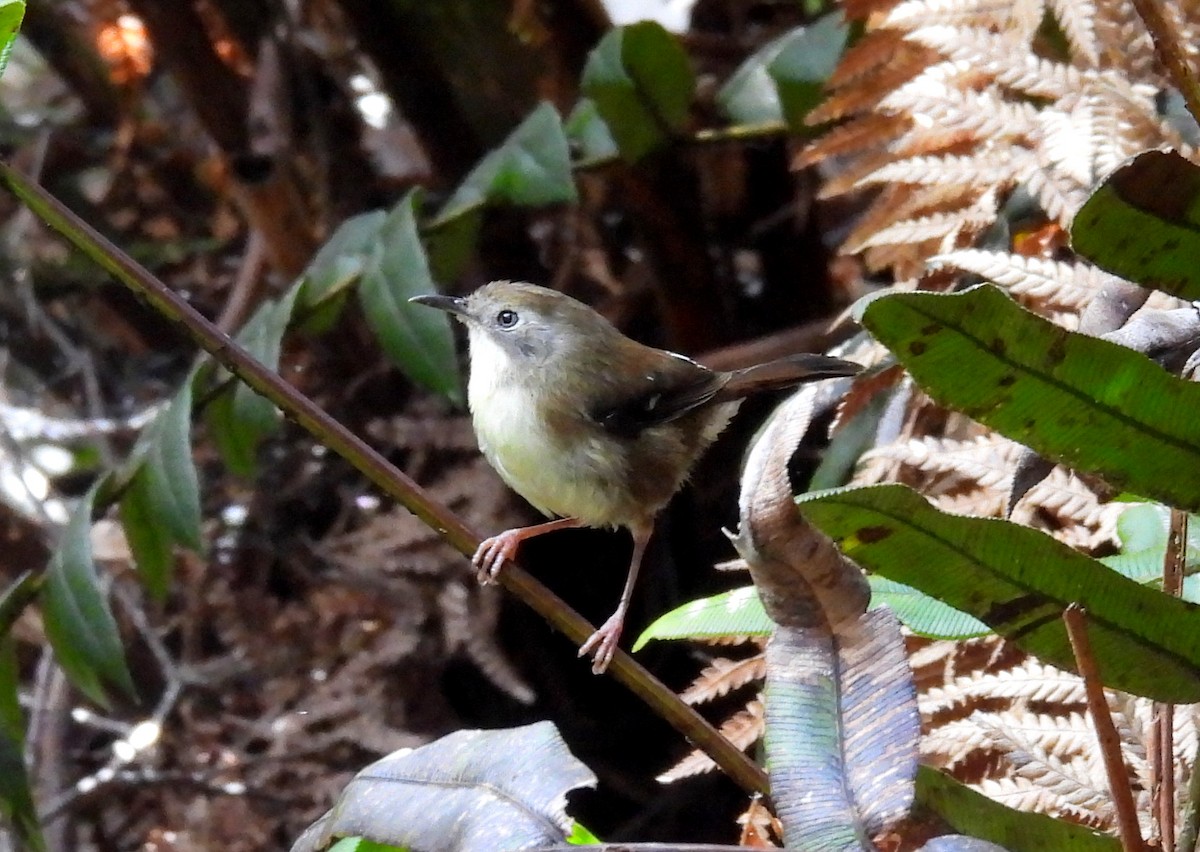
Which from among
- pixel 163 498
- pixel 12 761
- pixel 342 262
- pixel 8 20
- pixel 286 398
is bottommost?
pixel 12 761

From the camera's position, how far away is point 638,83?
2426 millimetres

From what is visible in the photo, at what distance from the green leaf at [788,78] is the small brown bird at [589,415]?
57cm

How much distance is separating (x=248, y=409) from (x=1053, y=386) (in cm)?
175

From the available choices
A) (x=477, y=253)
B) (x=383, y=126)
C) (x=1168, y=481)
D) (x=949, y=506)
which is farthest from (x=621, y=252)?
(x=1168, y=481)

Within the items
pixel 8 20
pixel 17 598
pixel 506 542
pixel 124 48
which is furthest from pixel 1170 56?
pixel 124 48

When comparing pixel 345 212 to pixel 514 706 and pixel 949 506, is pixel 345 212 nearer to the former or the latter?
pixel 514 706

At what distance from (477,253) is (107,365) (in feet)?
4.40

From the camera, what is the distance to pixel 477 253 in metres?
3.05

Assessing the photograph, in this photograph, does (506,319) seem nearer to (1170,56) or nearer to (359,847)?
(359,847)

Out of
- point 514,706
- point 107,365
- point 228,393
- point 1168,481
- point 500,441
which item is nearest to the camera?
point 1168,481

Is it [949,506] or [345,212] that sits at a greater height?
[345,212]

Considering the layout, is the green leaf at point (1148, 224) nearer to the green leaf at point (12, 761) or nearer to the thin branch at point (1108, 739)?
the thin branch at point (1108, 739)

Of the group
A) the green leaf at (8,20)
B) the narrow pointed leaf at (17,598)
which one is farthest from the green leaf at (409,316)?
the green leaf at (8,20)

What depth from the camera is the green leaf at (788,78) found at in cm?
236
